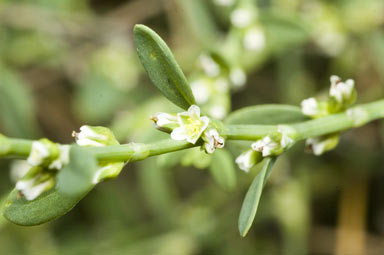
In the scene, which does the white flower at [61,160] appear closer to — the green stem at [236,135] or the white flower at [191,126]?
the green stem at [236,135]

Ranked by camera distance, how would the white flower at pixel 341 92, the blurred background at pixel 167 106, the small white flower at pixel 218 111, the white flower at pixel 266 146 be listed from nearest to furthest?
the white flower at pixel 266 146, the white flower at pixel 341 92, the small white flower at pixel 218 111, the blurred background at pixel 167 106

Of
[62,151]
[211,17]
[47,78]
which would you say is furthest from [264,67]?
[62,151]

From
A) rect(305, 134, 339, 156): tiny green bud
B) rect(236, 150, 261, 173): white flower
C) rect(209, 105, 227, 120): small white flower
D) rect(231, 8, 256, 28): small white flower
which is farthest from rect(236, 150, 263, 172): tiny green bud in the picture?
rect(231, 8, 256, 28): small white flower

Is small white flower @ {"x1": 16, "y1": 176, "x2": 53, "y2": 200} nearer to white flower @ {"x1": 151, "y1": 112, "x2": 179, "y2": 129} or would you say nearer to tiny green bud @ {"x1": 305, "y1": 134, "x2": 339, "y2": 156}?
white flower @ {"x1": 151, "y1": 112, "x2": 179, "y2": 129}

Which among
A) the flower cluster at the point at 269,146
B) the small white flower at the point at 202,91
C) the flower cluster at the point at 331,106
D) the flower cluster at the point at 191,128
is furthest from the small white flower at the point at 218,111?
the flower cluster at the point at 191,128

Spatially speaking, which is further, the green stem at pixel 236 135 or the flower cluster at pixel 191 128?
the flower cluster at pixel 191 128

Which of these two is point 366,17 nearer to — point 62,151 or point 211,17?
point 211,17

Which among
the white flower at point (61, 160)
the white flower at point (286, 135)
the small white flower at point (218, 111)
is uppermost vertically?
the small white flower at point (218, 111)

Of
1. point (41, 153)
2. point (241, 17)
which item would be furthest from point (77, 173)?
point (241, 17)
